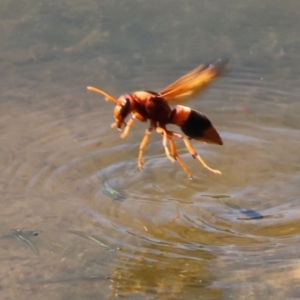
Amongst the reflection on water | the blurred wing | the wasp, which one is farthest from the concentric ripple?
the blurred wing

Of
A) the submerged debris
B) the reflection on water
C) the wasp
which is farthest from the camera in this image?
the wasp

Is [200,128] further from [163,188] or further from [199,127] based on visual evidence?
[163,188]

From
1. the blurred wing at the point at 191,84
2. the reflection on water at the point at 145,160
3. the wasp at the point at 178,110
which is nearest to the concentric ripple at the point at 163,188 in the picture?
the reflection on water at the point at 145,160

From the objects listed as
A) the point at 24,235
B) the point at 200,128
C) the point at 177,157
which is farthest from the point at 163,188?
the point at 24,235

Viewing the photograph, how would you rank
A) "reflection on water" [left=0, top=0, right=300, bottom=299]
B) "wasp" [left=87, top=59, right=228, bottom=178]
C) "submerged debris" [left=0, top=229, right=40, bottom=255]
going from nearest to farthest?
"reflection on water" [left=0, top=0, right=300, bottom=299] < "submerged debris" [left=0, top=229, right=40, bottom=255] < "wasp" [left=87, top=59, right=228, bottom=178]

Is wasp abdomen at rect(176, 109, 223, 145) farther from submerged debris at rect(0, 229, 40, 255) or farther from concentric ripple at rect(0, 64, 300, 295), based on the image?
submerged debris at rect(0, 229, 40, 255)

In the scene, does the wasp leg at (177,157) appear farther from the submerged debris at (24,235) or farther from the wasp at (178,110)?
the submerged debris at (24,235)
